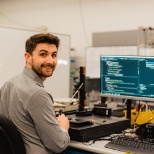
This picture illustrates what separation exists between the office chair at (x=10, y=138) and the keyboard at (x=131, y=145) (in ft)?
1.74

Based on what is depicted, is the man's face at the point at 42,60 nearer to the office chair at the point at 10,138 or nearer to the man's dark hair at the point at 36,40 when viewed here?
the man's dark hair at the point at 36,40

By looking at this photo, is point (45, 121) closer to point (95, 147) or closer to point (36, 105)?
point (36, 105)

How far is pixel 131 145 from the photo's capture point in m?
1.86

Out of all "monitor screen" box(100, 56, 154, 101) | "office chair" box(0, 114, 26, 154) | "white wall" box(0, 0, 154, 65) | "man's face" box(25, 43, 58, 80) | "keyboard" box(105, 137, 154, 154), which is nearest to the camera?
"office chair" box(0, 114, 26, 154)

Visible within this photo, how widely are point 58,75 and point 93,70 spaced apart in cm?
153

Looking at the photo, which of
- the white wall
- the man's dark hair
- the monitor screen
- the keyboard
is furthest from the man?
the white wall

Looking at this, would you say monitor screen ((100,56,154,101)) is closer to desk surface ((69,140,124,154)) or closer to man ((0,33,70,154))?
desk surface ((69,140,124,154))

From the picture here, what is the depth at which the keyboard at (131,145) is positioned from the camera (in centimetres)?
177

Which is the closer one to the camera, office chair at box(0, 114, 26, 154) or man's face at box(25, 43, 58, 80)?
office chair at box(0, 114, 26, 154)

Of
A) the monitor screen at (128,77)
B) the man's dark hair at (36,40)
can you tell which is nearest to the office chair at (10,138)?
the man's dark hair at (36,40)

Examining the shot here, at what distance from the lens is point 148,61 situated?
218 centimetres

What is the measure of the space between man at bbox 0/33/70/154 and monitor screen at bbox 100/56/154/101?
62cm

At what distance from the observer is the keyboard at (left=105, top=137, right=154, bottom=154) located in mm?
1771

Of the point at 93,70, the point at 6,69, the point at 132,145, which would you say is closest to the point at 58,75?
the point at 6,69
